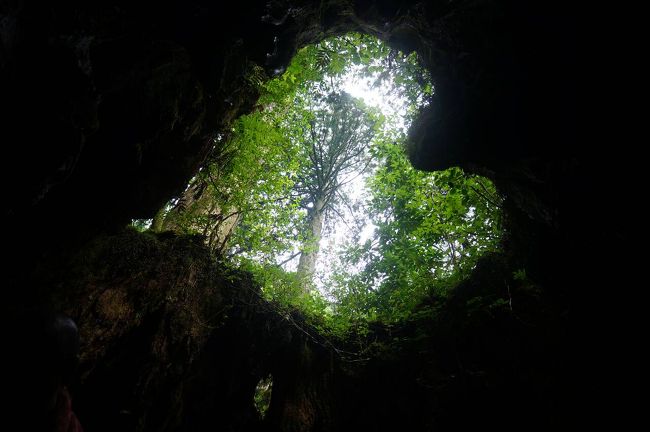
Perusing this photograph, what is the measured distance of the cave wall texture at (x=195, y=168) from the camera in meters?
2.67

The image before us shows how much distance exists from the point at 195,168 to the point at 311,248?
3679 millimetres

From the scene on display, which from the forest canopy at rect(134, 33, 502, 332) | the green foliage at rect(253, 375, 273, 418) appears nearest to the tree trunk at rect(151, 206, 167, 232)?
Result: the forest canopy at rect(134, 33, 502, 332)

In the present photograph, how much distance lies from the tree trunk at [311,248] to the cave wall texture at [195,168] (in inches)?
68.4

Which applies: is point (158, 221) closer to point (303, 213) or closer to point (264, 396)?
point (303, 213)

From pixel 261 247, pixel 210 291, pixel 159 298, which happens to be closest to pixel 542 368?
pixel 261 247

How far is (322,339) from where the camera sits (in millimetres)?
7500

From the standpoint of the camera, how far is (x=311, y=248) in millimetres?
8078

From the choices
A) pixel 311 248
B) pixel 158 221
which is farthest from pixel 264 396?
pixel 158 221

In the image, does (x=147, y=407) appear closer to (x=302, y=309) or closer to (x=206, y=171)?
(x=302, y=309)

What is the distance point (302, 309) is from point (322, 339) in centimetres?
94

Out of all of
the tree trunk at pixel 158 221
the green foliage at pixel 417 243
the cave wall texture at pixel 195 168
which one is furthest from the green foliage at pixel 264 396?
the tree trunk at pixel 158 221

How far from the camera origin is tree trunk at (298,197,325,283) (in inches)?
320

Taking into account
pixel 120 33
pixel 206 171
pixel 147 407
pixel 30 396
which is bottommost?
pixel 30 396

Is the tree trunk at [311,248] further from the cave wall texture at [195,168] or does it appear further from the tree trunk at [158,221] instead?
the tree trunk at [158,221]
